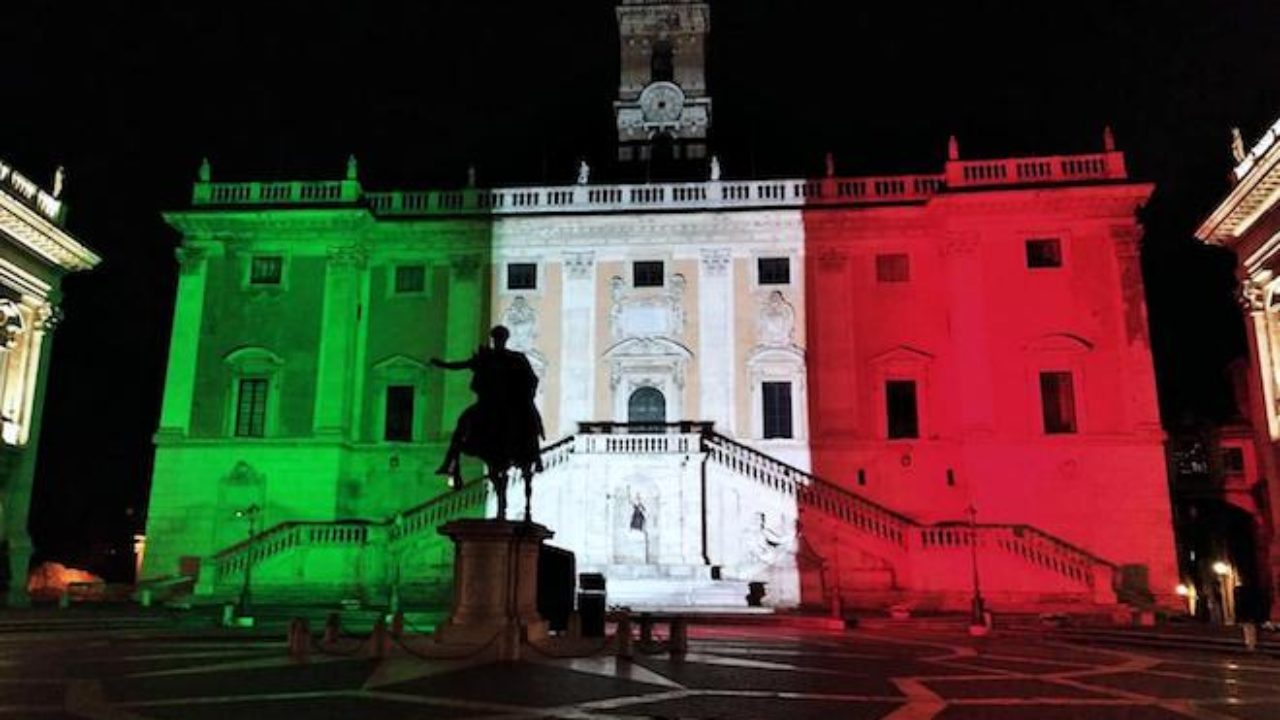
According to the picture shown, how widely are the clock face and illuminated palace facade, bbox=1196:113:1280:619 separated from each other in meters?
26.3

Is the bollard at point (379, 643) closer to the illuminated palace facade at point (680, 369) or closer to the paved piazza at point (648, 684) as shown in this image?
the paved piazza at point (648, 684)

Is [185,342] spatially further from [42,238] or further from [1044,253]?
[1044,253]

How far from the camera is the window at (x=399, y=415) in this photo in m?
35.5

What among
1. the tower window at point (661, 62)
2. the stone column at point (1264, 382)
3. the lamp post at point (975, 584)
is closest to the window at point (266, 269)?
the tower window at point (661, 62)

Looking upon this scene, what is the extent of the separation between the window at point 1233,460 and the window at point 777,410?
2136 centimetres

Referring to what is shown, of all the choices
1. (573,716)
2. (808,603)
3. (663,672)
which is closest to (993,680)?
(663,672)

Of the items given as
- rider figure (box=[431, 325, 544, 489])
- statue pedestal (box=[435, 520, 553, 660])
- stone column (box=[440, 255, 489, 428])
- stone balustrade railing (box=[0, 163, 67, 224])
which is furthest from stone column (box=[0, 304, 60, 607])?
rider figure (box=[431, 325, 544, 489])

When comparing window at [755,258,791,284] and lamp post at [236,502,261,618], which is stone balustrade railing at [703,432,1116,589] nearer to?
window at [755,258,791,284]

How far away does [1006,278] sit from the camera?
34406mm

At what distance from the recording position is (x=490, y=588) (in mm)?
13445

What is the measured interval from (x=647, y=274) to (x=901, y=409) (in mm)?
10348

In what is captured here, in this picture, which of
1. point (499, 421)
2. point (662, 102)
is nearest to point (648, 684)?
point (499, 421)

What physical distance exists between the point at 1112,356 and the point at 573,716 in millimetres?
29680

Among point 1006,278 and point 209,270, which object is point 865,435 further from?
point 209,270
